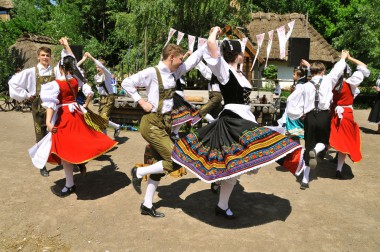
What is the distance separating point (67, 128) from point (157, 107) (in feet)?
4.67

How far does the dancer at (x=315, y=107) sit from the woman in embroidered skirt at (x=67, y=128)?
3005 mm

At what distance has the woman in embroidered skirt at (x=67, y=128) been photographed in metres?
4.61

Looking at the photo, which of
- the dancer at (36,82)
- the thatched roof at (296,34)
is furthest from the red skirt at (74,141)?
the thatched roof at (296,34)

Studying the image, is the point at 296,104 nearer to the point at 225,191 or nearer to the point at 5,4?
the point at 225,191

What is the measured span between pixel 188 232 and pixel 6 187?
3.09m

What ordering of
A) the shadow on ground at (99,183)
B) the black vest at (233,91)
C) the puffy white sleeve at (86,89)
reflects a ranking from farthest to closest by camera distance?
the puffy white sleeve at (86,89), the shadow on ground at (99,183), the black vest at (233,91)

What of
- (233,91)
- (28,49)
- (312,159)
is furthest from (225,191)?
(28,49)

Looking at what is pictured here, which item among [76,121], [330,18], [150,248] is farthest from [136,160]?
[330,18]

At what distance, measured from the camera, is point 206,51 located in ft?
12.6

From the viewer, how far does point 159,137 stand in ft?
13.8

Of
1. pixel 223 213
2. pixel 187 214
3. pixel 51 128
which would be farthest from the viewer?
pixel 51 128

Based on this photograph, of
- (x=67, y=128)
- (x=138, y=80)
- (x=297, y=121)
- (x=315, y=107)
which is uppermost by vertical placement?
(x=138, y=80)

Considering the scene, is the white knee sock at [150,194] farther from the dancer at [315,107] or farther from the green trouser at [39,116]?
the green trouser at [39,116]

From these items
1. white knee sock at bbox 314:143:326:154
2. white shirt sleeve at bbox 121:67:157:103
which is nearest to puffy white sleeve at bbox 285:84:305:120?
white knee sock at bbox 314:143:326:154
